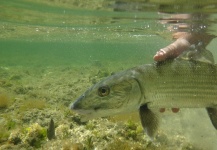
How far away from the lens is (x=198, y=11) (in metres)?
10.4

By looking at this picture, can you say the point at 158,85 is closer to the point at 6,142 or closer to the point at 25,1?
the point at 6,142

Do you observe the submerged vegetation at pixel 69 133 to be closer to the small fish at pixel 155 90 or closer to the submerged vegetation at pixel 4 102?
the submerged vegetation at pixel 4 102

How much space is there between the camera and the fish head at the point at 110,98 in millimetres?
3211

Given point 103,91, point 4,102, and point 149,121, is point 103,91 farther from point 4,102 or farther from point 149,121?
point 4,102

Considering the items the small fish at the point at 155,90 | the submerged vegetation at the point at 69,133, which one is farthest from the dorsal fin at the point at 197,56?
the submerged vegetation at the point at 69,133

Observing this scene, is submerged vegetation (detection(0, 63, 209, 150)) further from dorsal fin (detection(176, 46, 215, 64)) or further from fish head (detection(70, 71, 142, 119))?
dorsal fin (detection(176, 46, 215, 64))

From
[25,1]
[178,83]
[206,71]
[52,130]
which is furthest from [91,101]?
[25,1]

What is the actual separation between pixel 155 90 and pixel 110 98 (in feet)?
2.21

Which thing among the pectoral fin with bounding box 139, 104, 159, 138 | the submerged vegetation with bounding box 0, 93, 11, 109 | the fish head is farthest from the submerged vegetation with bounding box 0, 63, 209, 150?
the fish head

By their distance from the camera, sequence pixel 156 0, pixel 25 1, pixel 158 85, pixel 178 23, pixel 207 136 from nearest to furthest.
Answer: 1. pixel 158 85
2. pixel 207 136
3. pixel 156 0
4. pixel 25 1
5. pixel 178 23

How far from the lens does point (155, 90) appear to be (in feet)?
11.4

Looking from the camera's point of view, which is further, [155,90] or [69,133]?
[69,133]

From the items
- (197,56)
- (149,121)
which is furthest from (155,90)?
(197,56)

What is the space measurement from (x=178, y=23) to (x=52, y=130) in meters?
10.0
